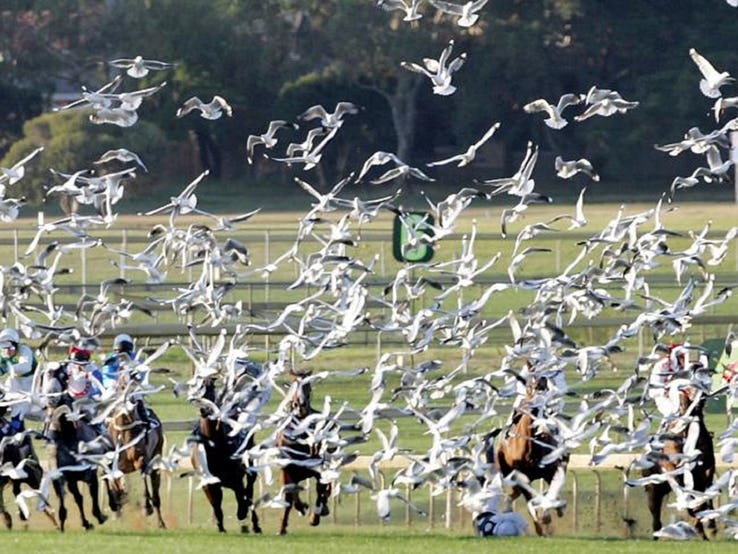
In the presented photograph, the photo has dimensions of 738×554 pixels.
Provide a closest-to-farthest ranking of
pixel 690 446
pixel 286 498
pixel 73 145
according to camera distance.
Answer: pixel 690 446
pixel 286 498
pixel 73 145

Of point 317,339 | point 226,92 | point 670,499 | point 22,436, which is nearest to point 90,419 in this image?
point 22,436

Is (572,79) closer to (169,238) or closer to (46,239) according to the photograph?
(46,239)

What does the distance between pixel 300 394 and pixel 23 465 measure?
1977mm

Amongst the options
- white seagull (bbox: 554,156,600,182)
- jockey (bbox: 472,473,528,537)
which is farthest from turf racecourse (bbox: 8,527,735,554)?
white seagull (bbox: 554,156,600,182)

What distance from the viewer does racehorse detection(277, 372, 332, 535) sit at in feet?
45.6

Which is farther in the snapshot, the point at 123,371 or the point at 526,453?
the point at 526,453

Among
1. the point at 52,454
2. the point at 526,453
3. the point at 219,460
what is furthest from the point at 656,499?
the point at 52,454

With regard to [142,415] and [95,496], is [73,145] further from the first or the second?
[95,496]

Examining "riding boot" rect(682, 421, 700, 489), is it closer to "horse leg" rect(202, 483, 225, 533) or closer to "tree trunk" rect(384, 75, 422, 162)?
"horse leg" rect(202, 483, 225, 533)

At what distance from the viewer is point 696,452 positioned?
44.9 ft

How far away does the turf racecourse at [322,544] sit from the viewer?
1284 centimetres

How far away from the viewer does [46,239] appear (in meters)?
31.7

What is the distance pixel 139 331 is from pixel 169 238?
6472mm

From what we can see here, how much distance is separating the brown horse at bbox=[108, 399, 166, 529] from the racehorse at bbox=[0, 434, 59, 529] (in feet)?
1.77
